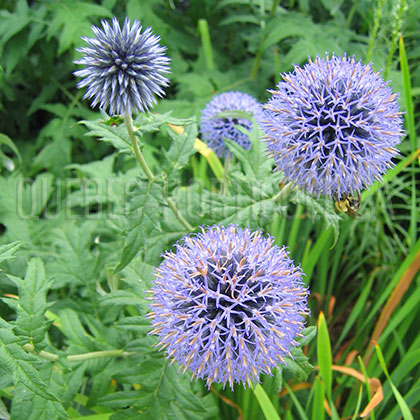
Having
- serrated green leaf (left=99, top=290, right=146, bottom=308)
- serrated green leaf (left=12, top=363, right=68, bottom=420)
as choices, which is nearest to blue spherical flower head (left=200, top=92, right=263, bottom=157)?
serrated green leaf (left=99, top=290, right=146, bottom=308)

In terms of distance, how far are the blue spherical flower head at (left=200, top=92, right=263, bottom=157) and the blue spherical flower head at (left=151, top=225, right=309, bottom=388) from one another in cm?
93

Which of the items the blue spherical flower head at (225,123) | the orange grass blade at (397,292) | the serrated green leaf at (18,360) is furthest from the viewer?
the blue spherical flower head at (225,123)

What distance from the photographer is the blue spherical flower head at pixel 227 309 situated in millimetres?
1120

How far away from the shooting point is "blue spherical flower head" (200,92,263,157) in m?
2.08

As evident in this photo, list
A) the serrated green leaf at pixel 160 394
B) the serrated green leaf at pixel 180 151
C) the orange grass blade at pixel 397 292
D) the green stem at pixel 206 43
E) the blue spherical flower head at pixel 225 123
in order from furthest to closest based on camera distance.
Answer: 1. the green stem at pixel 206 43
2. the blue spherical flower head at pixel 225 123
3. the orange grass blade at pixel 397 292
4. the serrated green leaf at pixel 180 151
5. the serrated green leaf at pixel 160 394

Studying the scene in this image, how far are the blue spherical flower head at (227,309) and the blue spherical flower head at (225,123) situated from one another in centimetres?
93

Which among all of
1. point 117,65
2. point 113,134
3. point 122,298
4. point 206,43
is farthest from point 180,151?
point 206,43

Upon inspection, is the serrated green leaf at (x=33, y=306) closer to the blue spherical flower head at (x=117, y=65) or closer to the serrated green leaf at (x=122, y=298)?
the serrated green leaf at (x=122, y=298)

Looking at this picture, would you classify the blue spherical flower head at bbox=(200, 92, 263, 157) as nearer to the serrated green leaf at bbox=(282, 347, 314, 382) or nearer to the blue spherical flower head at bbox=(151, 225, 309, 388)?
the blue spherical flower head at bbox=(151, 225, 309, 388)

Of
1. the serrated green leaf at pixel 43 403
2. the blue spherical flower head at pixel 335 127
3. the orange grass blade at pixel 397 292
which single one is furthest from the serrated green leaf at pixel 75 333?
the orange grass blade at pixel 397 292

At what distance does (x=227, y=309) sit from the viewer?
1.12 metres

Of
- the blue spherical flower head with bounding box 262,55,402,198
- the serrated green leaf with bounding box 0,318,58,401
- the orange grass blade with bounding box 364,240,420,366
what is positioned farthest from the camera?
the orange grass blade with bounding box 364,240,420,366

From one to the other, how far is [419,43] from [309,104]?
2084 millimetres

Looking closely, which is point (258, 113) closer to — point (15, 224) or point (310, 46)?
point (310, 46)
